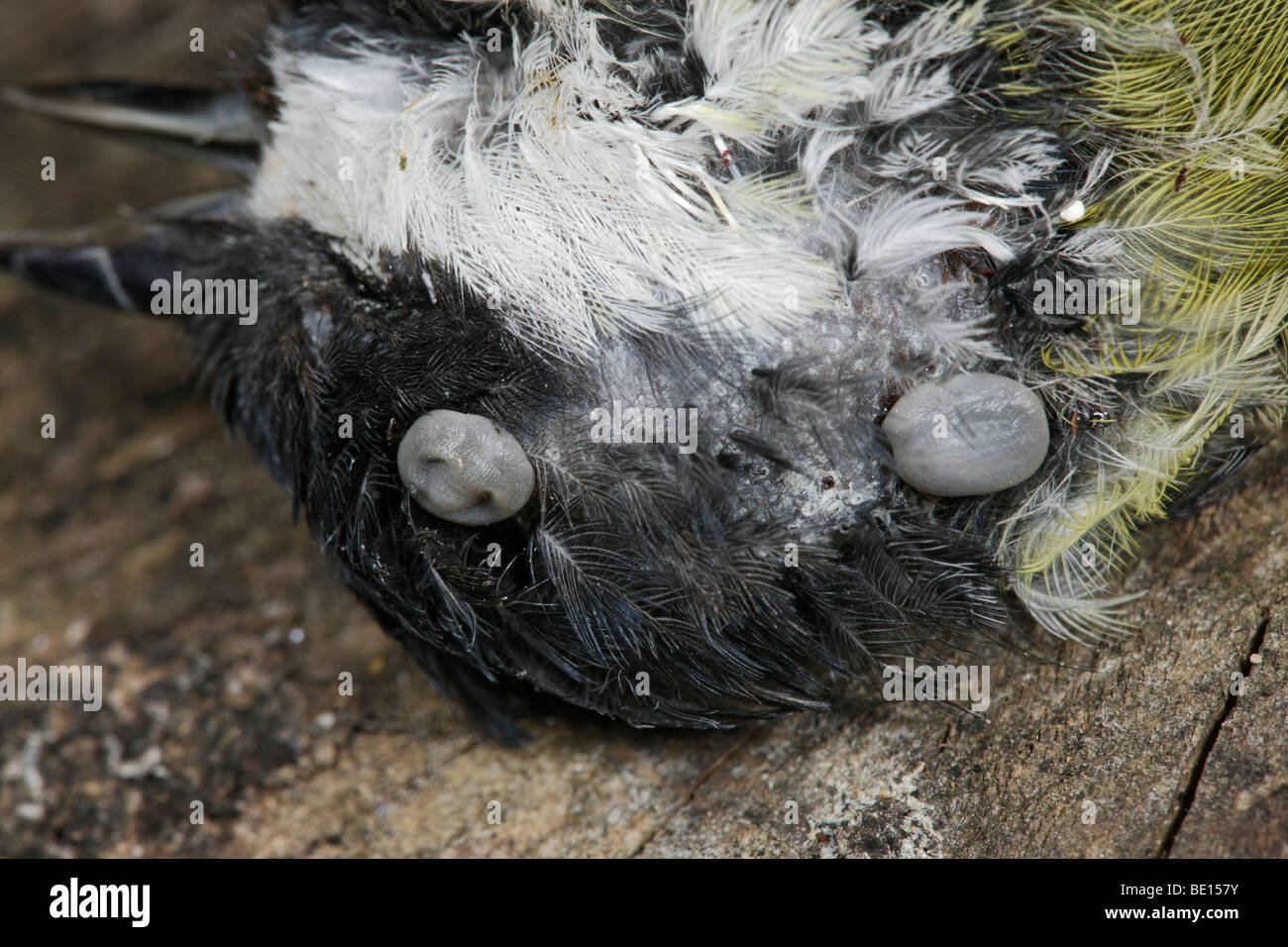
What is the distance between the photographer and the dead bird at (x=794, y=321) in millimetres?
1015

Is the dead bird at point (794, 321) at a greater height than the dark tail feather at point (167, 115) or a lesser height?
lesser

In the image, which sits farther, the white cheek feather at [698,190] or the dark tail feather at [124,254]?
the dark tail feather at [124,254]

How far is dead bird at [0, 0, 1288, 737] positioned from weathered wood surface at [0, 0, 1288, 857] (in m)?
0.10

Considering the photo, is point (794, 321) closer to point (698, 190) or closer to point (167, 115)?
point (698, 190)

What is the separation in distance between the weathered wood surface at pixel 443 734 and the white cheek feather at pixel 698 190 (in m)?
0.48

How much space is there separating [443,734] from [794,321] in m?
0.72

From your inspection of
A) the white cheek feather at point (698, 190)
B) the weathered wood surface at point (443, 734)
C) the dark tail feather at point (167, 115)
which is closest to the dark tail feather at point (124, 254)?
the dark tail feather at point (167, 115)

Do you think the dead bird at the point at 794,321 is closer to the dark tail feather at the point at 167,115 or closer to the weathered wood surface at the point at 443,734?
the weathered wood surface at the point at 443,734

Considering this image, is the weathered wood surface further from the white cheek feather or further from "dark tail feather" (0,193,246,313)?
the white cheek feather

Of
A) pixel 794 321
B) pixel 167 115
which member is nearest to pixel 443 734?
pixel 794 321

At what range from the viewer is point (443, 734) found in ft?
4.31

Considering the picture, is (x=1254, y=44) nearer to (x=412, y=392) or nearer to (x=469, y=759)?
(x=412, y=392)

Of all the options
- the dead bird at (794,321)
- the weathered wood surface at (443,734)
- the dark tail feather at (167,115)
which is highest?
the dark tail feather at (167,115)

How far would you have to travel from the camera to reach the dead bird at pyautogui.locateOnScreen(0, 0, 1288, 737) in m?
1.01
